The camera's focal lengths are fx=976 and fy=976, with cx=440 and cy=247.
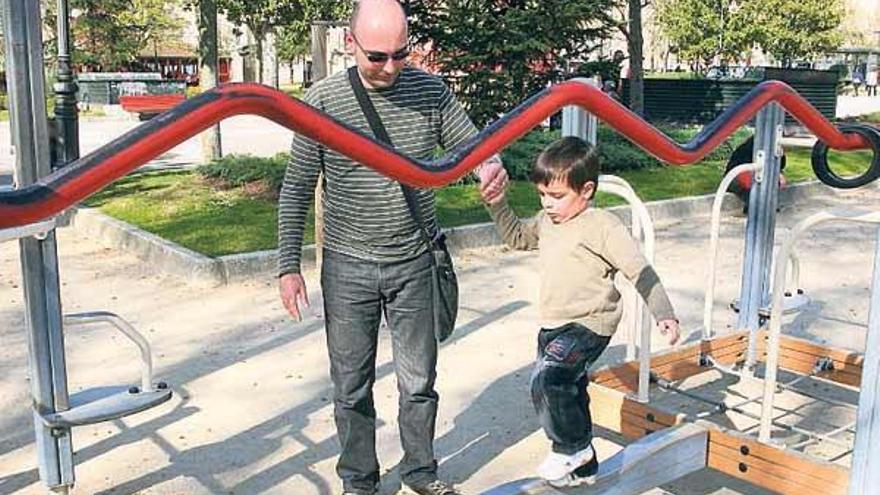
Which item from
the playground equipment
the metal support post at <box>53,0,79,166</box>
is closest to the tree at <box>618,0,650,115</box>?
the metal support post at <box>53,0,79,166</box>

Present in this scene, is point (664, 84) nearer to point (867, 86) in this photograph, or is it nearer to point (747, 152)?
point (747, 152)

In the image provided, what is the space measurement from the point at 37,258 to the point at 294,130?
1.29 metres

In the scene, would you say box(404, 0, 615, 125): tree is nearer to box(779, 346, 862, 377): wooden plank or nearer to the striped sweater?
box(779, 346, 862, 377): wooden plank

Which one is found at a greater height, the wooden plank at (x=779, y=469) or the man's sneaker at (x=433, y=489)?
the wooden plank at (x=779, y=469)

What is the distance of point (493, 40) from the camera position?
11234 millimetres

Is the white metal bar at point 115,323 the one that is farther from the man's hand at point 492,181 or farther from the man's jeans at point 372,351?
the man's hand at point 492,181

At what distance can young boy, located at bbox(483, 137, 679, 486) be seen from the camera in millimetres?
2816

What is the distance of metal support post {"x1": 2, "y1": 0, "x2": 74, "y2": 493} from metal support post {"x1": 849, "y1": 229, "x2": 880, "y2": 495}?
248 cm

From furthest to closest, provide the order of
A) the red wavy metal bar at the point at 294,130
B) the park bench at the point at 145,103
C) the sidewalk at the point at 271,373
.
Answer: the park bench at the point at 145,103 → the sidewalk at the point at 271,373 → the red wavy metal bar at the point at 294,130

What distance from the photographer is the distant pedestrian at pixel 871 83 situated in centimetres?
3991

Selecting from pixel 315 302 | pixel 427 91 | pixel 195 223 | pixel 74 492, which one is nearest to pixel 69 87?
pixel 195 223

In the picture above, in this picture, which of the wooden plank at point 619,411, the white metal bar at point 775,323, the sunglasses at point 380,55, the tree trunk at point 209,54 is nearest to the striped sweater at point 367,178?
the sunglasses at point 380,55

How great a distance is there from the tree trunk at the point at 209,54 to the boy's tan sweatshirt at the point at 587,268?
916 centimetres

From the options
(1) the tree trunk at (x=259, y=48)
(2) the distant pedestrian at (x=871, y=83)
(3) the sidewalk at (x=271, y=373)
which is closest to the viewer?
(3) the sidewalk at (x=271, y=373)
